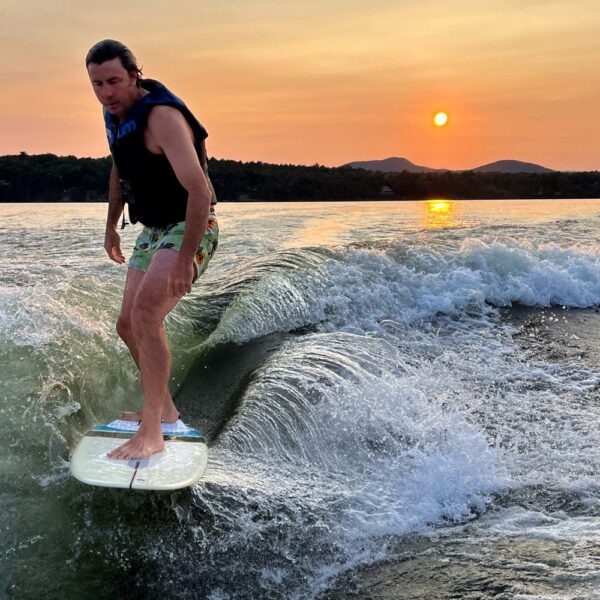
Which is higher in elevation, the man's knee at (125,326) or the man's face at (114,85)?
the man's face at (114,85)

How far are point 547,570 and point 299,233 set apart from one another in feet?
47.4

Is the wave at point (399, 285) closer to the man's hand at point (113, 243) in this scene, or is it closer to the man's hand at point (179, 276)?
the man's hand at point (113, 243)

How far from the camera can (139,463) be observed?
333 centimetres

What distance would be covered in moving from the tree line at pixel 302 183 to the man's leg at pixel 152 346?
122ft

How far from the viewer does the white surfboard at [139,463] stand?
10.3 feet

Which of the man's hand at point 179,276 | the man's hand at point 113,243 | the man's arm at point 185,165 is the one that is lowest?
the man's hand at point 179,276

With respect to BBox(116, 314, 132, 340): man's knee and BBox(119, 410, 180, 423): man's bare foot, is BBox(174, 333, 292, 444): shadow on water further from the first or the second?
BBox(116, 314, 132, 340): man's knee

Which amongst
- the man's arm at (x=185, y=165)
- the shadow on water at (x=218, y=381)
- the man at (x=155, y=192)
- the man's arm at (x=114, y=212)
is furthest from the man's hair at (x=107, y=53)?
the shadow on water at (x=218, y=381)

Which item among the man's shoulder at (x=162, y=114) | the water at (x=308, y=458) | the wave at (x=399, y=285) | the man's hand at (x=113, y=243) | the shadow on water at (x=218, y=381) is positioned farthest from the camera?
the wave at (x=399, y=285)

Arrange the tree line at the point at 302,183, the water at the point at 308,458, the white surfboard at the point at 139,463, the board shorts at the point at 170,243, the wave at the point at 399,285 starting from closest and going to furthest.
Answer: the water at the point at 308,458 → the white surfboard at the point at 139,463 → the board shorts at the point at 170,243 → the wave at the point at 399,285 → the tree line at the point at 302,183

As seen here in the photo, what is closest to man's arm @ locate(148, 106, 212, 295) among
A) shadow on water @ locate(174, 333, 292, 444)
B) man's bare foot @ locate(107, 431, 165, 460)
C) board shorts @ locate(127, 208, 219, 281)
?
board shorts @ locate(127, 208, 219, 281)

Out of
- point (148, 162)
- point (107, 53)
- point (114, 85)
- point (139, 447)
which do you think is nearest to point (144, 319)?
point (139, 447)

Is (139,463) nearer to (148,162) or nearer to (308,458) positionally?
(308,458)

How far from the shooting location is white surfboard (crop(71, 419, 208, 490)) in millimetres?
3154
